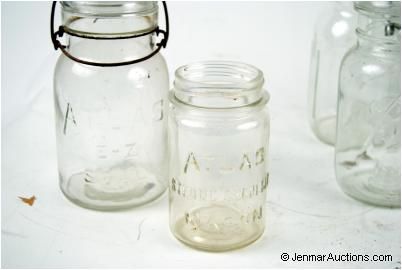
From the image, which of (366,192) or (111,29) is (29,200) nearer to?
(111,29)

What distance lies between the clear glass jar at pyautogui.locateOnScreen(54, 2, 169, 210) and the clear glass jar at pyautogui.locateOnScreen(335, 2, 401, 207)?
0.45 metres

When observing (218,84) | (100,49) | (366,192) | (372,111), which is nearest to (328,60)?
(372,111)

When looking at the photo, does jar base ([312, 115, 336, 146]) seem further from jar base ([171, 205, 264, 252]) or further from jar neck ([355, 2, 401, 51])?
jar base ([171, 205, 264, 252])

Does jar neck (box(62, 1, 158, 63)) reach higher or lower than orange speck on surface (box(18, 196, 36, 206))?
higher

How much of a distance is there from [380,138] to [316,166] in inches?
8.3

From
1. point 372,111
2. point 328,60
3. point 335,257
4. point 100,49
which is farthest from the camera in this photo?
point 328,60

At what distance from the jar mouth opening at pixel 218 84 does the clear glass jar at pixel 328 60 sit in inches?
21.2

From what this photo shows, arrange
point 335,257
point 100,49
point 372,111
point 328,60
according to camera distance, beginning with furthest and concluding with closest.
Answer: point 328,60
point 372,111
point 100,49
point 335,257

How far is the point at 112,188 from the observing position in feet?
5.65

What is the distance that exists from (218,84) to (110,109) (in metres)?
0.28

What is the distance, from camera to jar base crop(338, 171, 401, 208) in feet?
5.61

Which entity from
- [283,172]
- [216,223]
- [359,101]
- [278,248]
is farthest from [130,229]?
[359,101]

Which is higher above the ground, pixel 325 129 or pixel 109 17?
pixel 109 17

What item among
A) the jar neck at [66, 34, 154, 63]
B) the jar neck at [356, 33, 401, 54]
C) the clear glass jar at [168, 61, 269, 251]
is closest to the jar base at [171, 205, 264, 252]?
the clear glass jar at [168, 61, 269, 251]
